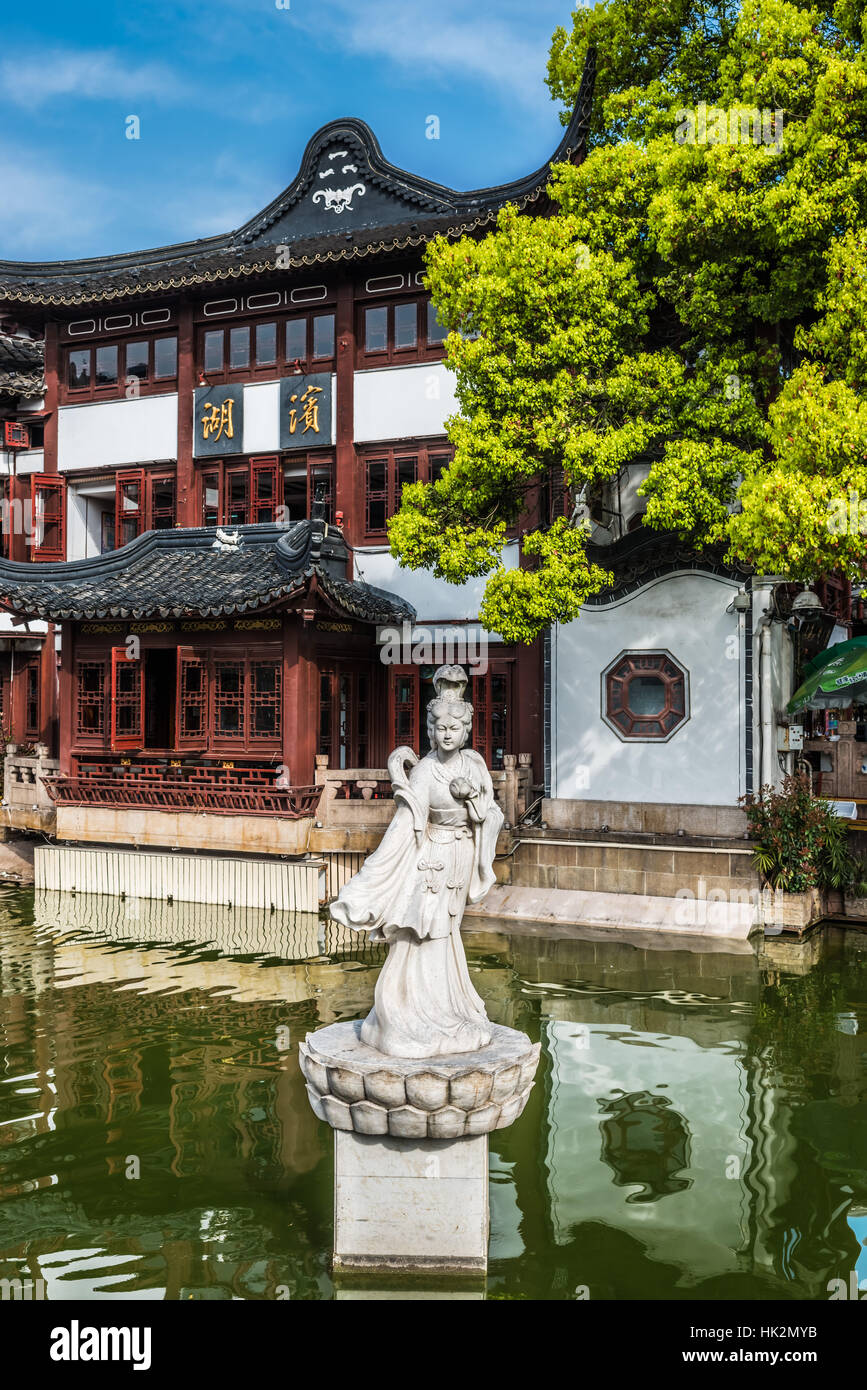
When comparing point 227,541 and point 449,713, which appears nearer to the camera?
point 449,713

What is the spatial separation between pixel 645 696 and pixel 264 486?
8578 millimetres

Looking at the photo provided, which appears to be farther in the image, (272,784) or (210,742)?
(210,742)

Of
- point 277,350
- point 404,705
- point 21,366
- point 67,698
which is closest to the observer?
point 67,698

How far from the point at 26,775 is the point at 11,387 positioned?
A: 8.32 m

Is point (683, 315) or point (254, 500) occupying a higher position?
point (683, 315)

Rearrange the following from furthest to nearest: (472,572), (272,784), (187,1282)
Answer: (272,784) < (472,572) < (187,1282)

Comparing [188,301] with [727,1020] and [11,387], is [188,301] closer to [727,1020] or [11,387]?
[11,387]

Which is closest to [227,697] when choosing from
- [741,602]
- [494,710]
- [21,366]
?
[494,710]

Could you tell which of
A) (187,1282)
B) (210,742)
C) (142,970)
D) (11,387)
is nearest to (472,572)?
(210,742)

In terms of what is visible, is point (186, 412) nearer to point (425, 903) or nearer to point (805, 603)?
point (805, 603)

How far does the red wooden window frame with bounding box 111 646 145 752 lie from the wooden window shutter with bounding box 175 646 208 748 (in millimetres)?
709

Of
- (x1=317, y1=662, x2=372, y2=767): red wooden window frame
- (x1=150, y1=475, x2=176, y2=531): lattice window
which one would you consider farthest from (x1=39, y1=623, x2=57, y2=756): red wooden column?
(x1=317, y1=662, x2=372, y2=767): red wooden window frame

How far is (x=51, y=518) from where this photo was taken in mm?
21203

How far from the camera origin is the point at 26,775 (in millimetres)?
17859
